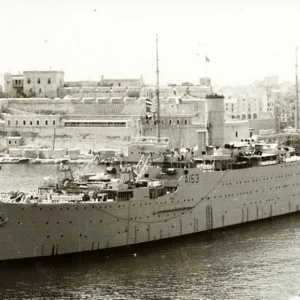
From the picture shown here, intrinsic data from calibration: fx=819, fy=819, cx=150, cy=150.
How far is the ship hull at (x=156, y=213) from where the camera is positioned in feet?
59.5

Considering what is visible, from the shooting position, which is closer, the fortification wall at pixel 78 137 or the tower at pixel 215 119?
the tower at pixel 215 119

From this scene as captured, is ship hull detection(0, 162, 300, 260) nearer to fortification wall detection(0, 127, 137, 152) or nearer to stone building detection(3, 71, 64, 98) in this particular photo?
fortification wall detection(0, 127, 137, 152)

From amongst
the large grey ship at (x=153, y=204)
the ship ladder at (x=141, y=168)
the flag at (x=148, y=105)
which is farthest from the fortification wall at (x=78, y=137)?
the ship ladder at (x=141, y=168)

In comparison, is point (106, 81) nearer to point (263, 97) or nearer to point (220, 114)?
point (263, 97)

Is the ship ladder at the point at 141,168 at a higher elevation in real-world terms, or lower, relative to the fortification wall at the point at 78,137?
lower

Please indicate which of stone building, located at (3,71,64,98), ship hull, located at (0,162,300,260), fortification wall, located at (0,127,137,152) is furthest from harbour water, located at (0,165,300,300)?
stone building, located at (3,71,64,98)

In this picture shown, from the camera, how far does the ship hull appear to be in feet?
59.5

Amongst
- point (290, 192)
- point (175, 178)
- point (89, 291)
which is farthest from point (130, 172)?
point (290, 192)

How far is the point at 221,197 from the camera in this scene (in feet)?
74.1

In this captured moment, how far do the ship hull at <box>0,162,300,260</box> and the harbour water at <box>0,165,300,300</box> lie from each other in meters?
0.36

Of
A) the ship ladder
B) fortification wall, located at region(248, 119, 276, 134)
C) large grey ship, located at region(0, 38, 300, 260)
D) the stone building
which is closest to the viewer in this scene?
large grey ship, located at region(0, 38, 300, 260)

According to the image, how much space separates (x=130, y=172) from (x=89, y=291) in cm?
492

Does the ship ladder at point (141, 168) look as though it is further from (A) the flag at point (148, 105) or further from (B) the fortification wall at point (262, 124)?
(B) the fortification wall at point (262, 124)

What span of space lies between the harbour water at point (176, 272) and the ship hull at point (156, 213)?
A: 0.36m
